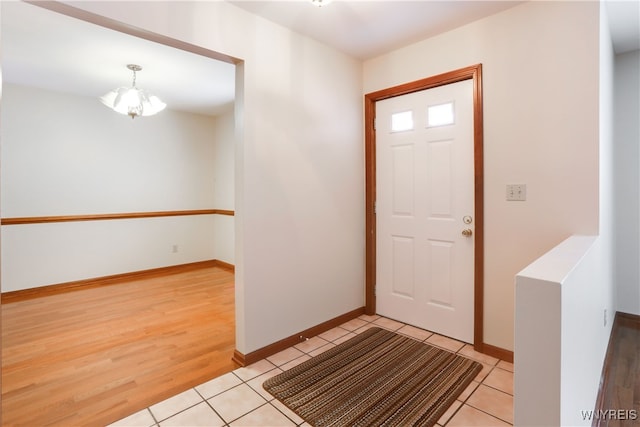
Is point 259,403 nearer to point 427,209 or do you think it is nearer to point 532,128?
point 427,209

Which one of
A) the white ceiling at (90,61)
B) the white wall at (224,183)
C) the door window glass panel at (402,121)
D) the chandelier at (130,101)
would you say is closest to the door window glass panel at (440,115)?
the door window glass panel at (402,121)

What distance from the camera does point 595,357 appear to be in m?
1.80

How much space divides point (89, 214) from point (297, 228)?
3.37 metres

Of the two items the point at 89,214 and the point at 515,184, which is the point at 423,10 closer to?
the point at 515,184

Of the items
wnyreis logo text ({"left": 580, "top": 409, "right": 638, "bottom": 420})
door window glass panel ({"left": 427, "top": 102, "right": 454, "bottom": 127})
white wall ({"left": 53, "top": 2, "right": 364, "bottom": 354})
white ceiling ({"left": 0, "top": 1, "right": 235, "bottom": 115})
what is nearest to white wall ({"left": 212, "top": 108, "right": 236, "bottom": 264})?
white ceiling ({"left": 0, "top": 1, "right": 235, "bottom": 115})

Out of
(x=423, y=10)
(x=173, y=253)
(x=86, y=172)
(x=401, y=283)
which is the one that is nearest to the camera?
(x=423, y=10)

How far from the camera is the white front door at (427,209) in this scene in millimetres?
2555

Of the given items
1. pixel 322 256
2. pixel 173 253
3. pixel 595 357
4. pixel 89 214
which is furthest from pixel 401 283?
pixel 89 214

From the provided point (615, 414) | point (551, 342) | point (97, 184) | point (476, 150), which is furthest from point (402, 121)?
point (97, 184)

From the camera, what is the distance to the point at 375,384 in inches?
80.6

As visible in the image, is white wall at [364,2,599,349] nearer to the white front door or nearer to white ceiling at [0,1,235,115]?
the white front door

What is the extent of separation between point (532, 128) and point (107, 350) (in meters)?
3.53

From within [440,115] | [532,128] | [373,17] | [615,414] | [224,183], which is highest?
[373,17]

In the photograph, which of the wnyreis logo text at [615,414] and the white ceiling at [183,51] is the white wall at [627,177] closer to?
the white ceiling at [183,51]
